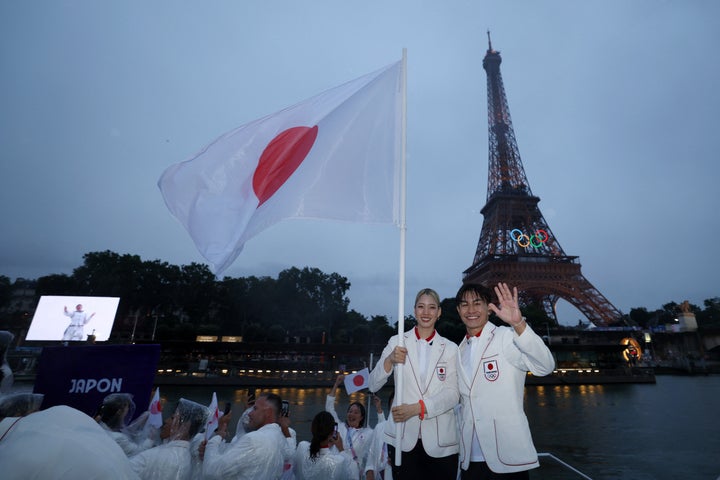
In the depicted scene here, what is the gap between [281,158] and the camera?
167 inches

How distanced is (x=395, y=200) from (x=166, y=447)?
118 inches

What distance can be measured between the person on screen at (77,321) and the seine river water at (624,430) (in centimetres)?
951

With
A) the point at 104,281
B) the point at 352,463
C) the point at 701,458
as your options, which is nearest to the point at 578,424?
the point at 701,458

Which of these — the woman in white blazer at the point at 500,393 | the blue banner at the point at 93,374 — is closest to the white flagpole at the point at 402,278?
the woman in white blazer at the point at 500,393

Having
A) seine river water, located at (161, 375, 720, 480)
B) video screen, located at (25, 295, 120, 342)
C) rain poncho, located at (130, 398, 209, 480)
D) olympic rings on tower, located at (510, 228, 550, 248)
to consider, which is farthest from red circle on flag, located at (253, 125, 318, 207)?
olympic rings on tower, located at (510, 228, 550, 248)

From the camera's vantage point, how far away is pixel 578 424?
17125 millimetres

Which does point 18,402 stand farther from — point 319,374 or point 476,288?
point 319,374

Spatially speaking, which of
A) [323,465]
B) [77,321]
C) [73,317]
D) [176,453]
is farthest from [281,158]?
[73,317]

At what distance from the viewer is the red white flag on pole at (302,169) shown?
3918 mm

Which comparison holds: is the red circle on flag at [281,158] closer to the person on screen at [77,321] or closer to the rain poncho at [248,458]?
the rain poncho at [248,458]

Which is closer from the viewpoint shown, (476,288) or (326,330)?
(476,288)

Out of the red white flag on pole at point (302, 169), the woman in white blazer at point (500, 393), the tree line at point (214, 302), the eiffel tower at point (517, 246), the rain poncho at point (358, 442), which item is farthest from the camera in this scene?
the tree line at point (214, 302)

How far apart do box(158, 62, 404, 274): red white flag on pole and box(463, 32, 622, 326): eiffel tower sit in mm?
44631

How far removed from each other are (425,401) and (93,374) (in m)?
3.68
